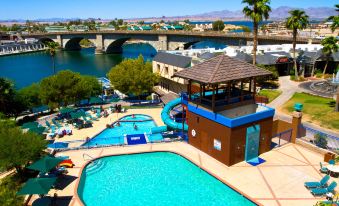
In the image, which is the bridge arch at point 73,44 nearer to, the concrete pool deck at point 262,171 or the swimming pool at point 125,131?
the swimming pool at point 125,131

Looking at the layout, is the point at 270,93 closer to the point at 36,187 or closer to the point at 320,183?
the point at 320,183

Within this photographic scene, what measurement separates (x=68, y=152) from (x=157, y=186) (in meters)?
11.5

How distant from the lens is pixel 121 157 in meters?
29.0

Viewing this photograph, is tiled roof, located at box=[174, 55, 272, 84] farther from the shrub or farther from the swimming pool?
the swimming pool

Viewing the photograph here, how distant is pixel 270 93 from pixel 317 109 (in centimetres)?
1038

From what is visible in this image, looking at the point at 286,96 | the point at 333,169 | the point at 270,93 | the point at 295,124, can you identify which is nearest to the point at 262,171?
the point at 333,169

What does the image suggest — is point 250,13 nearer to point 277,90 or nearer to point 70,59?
point 277,90

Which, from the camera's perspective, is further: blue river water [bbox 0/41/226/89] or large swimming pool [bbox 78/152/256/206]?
blue river water [bbox 0/41/226/89]

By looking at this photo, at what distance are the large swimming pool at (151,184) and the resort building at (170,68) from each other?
27569 millimetres

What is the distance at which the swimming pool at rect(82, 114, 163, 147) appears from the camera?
33125mm

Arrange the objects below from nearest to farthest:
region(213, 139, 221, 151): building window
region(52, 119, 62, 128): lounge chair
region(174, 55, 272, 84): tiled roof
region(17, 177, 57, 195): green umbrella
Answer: region(17, 177, 57, 195): green umbrella → region(174, 55, 272, 84): tiled roof → region(213, 139, 221, 151): building window → region(52, 119, 62, 128): lounge chair

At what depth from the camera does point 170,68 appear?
56.8m

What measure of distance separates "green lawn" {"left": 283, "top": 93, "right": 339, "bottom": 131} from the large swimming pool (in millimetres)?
20638

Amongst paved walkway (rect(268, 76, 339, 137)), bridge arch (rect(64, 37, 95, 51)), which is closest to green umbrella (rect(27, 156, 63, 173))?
paved walkway (rect(268, 76, 339, 137))
